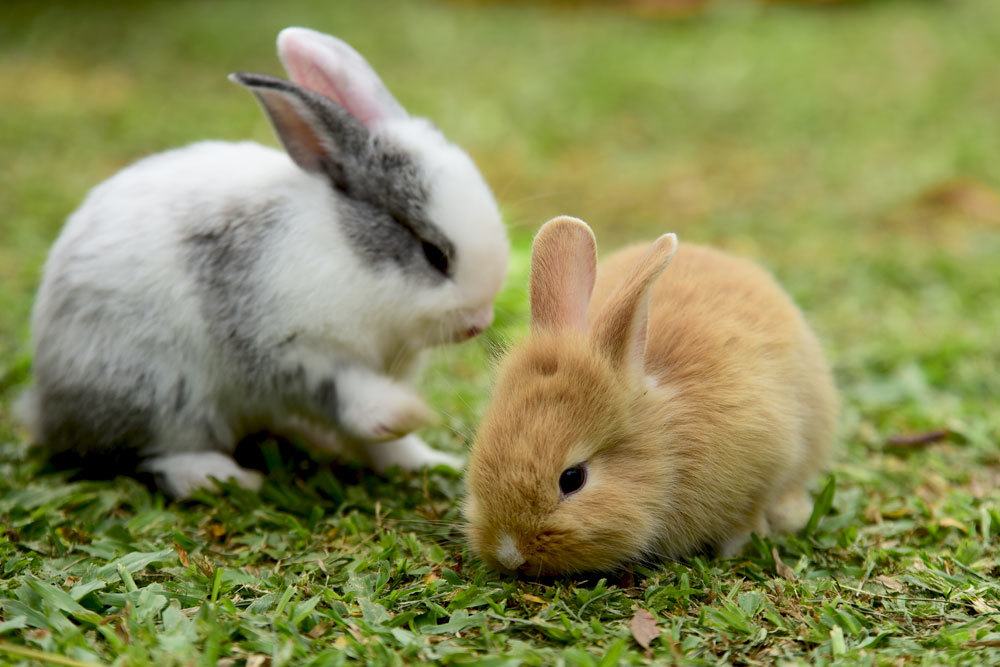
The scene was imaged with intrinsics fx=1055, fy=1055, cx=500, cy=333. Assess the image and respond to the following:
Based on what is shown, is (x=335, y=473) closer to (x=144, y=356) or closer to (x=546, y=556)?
(x=144, y=356)

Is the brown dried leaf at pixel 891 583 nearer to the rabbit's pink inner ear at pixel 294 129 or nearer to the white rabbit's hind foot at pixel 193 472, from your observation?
the white rabbit's hind foot at pixel 193 472

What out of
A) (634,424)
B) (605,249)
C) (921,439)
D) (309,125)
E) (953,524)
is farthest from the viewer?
(605,249)

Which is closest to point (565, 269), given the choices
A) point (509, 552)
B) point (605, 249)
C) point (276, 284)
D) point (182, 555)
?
point (509, 552)

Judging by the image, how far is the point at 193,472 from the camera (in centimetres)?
369

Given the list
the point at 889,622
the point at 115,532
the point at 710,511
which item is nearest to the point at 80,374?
the point at 115,532

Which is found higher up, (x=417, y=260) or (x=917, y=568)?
(x=417, y=260)

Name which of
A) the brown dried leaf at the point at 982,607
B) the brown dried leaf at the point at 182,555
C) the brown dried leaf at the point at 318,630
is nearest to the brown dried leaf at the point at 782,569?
the brown dried leaf at the point at 982,607

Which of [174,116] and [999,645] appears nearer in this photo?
[999,645]

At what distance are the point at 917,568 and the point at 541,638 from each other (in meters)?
1.20

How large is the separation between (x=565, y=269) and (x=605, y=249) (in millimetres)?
3574

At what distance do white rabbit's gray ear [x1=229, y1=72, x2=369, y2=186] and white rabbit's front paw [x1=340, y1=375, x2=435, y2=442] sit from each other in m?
0.73

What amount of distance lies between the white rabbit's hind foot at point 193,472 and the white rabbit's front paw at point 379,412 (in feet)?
1.51

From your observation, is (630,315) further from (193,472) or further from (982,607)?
(193,472)

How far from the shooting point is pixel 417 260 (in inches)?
138
